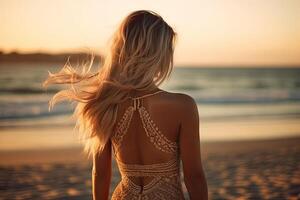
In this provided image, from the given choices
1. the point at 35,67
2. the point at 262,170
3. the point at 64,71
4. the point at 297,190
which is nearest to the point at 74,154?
the point at 262,170

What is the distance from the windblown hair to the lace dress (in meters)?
0.07

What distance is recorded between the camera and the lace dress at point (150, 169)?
286 cm

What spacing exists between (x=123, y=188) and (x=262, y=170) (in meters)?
6.13

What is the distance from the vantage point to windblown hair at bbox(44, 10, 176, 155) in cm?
276

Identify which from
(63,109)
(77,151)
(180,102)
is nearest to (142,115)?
(180,102)

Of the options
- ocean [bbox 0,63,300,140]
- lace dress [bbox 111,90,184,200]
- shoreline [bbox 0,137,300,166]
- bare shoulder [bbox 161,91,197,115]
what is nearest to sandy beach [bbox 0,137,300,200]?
shoreline [bbox 0,137,300,166]

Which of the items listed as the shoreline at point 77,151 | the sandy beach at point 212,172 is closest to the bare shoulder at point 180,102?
the sandy beach at point 212,172

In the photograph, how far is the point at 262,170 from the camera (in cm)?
884

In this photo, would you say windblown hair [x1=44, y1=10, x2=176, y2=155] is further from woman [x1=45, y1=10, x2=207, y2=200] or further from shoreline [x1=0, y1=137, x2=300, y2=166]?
shoreline [x1=0, y1=137, x2=300, y2=166]

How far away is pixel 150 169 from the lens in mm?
2918

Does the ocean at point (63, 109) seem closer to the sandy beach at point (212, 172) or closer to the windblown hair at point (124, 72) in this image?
the sandy beach at point (212, 172)

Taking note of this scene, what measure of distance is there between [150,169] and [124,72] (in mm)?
521

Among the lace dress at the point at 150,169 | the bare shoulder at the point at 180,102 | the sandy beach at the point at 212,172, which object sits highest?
the bare shoulder at the point at 180,102

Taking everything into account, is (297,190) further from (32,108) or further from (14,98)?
(14,98)
